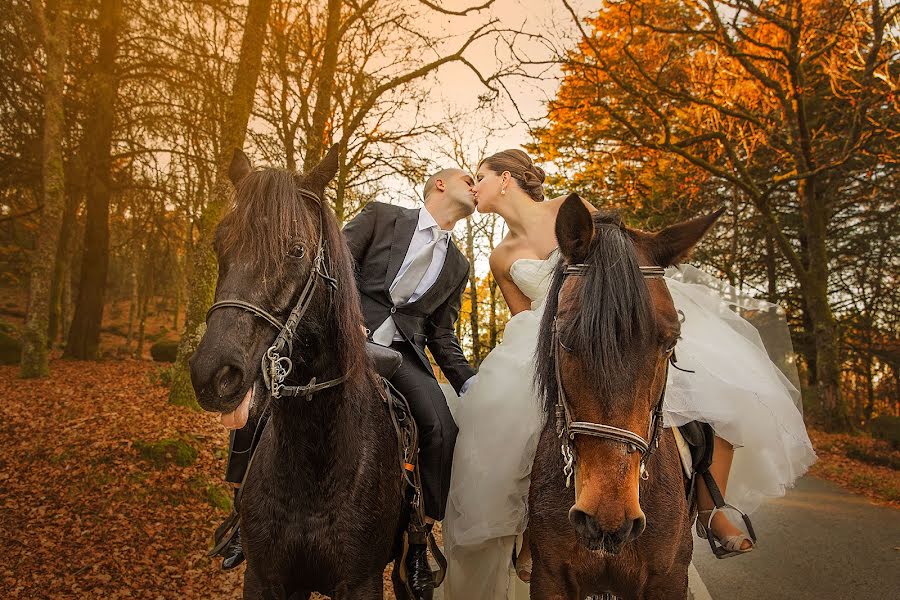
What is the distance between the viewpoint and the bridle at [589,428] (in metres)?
1.90

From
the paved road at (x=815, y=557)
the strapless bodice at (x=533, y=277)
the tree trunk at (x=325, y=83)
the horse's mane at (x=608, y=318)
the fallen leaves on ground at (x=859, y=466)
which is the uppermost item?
the tree trunk at (x=325, y=83)

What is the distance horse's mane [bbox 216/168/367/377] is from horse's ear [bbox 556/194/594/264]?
104 cm

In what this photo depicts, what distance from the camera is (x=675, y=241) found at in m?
2.46

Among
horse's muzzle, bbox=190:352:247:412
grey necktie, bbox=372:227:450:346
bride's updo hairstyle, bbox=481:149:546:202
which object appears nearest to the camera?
horse's muzzle, bbox=190:352:247:412

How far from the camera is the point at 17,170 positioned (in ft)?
44.2

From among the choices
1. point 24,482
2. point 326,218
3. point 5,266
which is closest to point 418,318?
point 326,218

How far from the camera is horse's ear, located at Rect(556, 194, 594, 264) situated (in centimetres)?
228

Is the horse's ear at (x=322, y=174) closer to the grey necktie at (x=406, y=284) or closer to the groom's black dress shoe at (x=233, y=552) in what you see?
the grey necktie at (x=406, y=284)

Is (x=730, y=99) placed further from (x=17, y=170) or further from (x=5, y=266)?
(x=5, y=266)

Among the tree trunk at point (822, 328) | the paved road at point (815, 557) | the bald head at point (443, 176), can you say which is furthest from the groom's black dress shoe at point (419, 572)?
the tree trunk at point (822, 328)

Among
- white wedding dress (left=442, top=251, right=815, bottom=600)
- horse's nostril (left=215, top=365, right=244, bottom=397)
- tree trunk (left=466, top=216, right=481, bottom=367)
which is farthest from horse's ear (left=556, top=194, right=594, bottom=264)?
tree trunk (left=466, top=216, right=481, bottom=367)

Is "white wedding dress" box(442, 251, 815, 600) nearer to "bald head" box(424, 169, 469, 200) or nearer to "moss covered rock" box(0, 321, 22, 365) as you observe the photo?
"bald head" box(424, 169, 469, 200)

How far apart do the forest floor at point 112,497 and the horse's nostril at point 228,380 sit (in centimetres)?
438

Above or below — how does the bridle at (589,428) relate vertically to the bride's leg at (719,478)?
above
